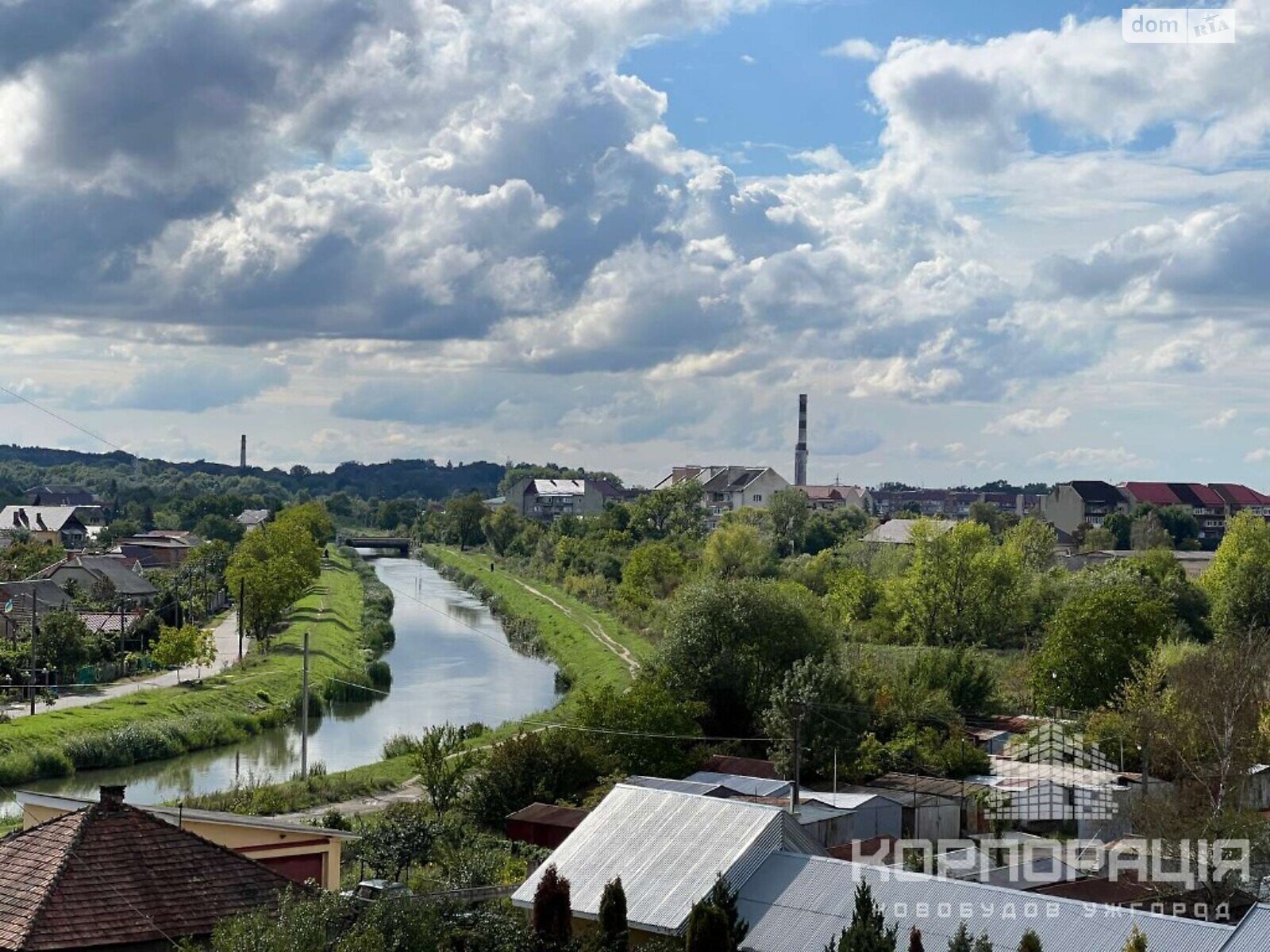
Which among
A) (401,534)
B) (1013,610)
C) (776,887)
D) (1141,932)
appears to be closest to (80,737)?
(776,887)

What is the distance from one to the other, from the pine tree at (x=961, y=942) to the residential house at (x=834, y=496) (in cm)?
10459

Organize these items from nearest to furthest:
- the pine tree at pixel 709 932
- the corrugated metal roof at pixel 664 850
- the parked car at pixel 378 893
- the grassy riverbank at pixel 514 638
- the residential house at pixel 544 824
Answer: the parked car at pixel 378 893, the pine tree at pixel 709 932, the corrugated metal roof at pixel 664 850, the residential house at pixel 544 824, the grassy riverbank at pixel 514 638

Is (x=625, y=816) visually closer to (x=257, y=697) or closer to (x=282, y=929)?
(x=282, y=929)

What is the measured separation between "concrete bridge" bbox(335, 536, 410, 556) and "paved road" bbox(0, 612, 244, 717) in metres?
66.3

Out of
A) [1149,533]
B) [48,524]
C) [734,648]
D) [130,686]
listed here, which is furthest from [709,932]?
[48,524]

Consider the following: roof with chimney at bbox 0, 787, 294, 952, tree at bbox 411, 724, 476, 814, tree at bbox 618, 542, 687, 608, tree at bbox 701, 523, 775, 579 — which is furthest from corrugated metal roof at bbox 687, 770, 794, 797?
tree at bbox 618, 542, 687, 608

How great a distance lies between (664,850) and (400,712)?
25638mm

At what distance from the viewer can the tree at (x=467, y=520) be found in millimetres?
117375

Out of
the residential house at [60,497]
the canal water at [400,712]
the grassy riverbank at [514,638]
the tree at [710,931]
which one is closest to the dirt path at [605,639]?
the grassy riverbank at [514,638]

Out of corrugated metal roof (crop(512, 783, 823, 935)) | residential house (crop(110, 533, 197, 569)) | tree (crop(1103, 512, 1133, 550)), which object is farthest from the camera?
tree (crop(1103, 512, 1133, 550))

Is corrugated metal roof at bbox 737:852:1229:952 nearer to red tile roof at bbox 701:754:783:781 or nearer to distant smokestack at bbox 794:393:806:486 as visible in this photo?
red tile roof at bbox 701:754:783:781

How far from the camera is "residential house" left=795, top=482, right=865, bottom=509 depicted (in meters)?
121

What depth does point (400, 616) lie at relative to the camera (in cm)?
6919

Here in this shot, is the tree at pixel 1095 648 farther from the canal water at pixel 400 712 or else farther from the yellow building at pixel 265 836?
the yellow building at pixel 265 836
